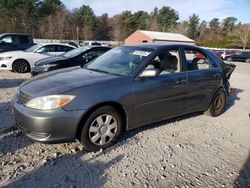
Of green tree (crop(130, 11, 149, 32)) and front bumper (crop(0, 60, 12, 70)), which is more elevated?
green tree (crop(130, 11, 149, 32))

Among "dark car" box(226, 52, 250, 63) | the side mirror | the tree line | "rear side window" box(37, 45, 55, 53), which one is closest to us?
the side mirror

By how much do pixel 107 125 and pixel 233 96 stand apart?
5659mm

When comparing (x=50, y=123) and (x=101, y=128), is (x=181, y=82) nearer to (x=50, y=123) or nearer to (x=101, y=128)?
(x=101, y=128)

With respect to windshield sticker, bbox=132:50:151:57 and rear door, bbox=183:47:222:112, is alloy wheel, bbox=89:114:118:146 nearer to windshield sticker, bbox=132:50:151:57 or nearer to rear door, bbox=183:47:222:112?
windshield sticker, bbox=132:50:151:57

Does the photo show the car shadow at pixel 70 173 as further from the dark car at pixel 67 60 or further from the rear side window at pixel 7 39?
the rear side window at pixel 7 39

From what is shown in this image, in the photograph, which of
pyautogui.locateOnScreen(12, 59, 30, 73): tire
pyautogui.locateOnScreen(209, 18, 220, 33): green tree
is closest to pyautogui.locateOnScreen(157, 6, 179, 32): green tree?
pyautogui.locateOnScreen(209, 18, 220, 33): green tree

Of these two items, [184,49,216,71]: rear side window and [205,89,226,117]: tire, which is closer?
[184,49,216,71]: rear side window

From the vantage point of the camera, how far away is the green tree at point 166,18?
79.9m

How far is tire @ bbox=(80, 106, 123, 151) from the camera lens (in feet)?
11.6

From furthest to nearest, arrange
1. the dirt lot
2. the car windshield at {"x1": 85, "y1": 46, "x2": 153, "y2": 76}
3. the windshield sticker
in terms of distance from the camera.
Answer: the windshield sticker
the car windshield at {"x1": 85, "y1": 46, "x2": 153, "y2": 76}
the dirt lot

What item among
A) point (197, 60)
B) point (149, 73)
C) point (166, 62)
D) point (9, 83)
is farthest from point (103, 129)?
point (9, 83)

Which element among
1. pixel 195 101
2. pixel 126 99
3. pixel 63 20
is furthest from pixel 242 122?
pixel 63 20

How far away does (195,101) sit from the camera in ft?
16.1

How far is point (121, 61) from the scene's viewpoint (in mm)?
4391
